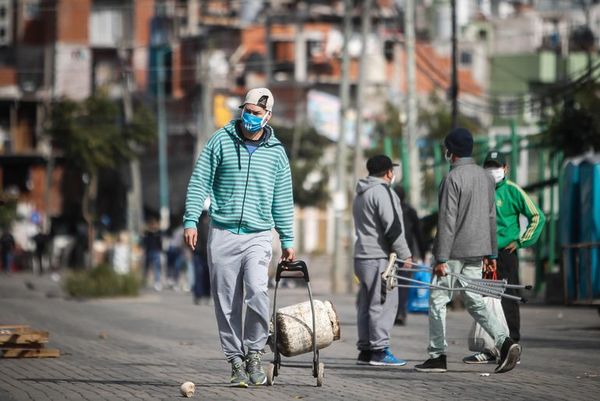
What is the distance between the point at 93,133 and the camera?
63594 millimetres

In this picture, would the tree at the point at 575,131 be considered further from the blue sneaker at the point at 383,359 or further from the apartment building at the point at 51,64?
the apartment building at the point at 51,64

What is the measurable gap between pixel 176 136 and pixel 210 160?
64.9 metres

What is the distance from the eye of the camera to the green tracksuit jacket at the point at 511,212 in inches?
546

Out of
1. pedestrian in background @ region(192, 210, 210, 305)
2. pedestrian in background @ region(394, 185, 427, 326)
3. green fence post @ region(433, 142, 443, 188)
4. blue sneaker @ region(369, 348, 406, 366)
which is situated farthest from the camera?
green fence post @ region(433, 142, 443, 188)

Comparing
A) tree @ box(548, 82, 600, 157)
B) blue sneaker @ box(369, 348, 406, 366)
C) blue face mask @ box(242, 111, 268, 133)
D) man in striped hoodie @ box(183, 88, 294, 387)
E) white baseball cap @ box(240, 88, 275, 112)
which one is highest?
tree @ box(548, 82, 600, 157)

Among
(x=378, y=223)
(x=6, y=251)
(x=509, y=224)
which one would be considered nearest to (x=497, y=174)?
(x=509, y=224)

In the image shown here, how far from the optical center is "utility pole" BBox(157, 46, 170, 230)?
217 ft

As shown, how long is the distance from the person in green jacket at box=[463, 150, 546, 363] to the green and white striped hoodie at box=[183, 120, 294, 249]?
3.25 metres

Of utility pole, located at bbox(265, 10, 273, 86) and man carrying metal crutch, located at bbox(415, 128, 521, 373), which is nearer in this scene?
Result: man carrying metal crutch, located at bbox(415, 128, 521, 373)

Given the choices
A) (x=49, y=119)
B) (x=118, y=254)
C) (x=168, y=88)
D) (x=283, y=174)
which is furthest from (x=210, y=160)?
(x=168, y=88)

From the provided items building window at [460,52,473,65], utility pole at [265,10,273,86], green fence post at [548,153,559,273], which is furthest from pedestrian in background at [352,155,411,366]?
building window at [460,52,473,65]

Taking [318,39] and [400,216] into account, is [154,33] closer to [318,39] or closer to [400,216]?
[318,39]

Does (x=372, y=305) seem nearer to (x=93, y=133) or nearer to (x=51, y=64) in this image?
(x=93, y=133)

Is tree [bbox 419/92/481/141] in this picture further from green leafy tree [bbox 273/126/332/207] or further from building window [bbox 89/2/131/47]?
building window [bbox 89/2/131/47]
